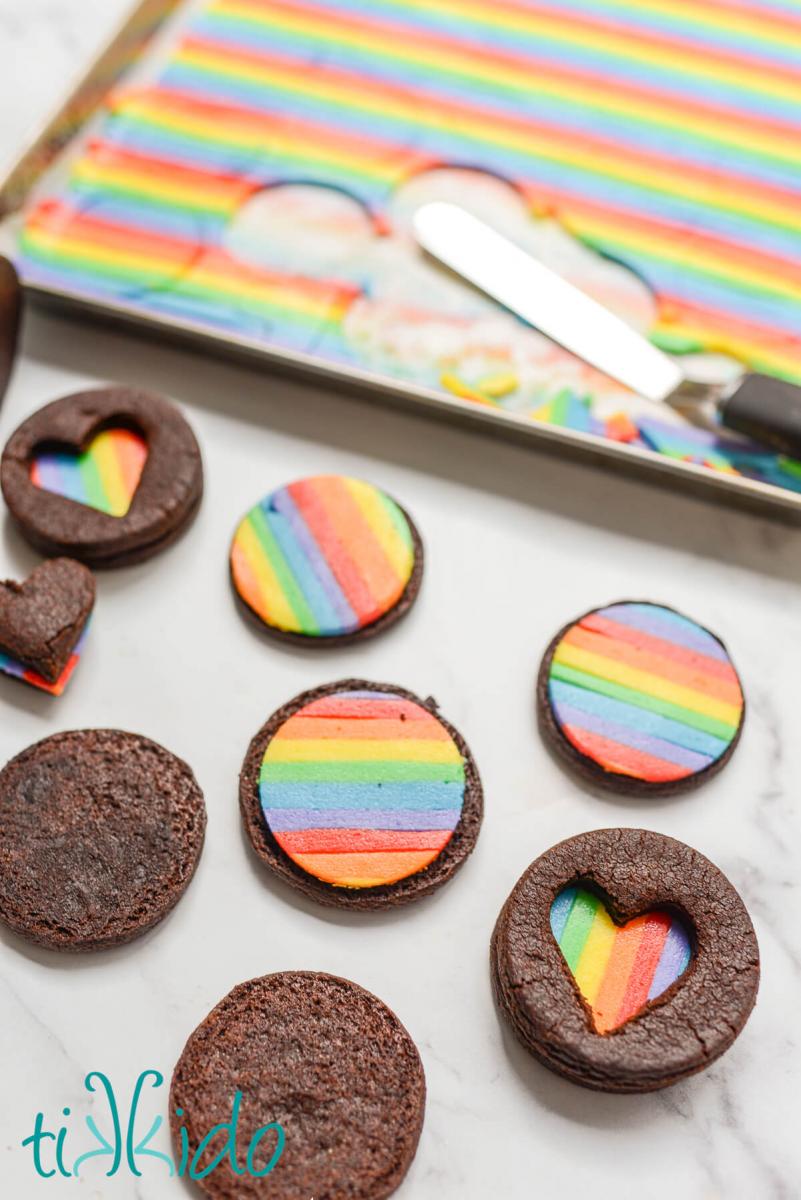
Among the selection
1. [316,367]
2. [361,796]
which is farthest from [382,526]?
[361,796]

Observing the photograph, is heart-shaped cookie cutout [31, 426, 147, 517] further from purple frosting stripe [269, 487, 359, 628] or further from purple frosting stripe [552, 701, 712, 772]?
→ purple frosting stripe [552, 701, 712, 772]

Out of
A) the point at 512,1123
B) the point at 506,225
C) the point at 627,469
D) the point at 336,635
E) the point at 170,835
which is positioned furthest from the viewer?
the point at 506,225

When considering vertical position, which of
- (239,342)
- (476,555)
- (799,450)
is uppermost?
(799,450)

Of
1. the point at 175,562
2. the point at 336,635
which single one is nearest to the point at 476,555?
the point at 336,635

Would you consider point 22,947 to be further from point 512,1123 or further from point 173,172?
point 173,172

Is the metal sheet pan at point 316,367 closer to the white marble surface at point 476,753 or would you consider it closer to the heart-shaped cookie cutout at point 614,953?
the white marble surface at point 476,753

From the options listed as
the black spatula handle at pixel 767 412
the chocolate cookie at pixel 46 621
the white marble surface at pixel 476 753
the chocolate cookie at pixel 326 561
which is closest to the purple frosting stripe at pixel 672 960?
the white marble surface at pixel 476 753
